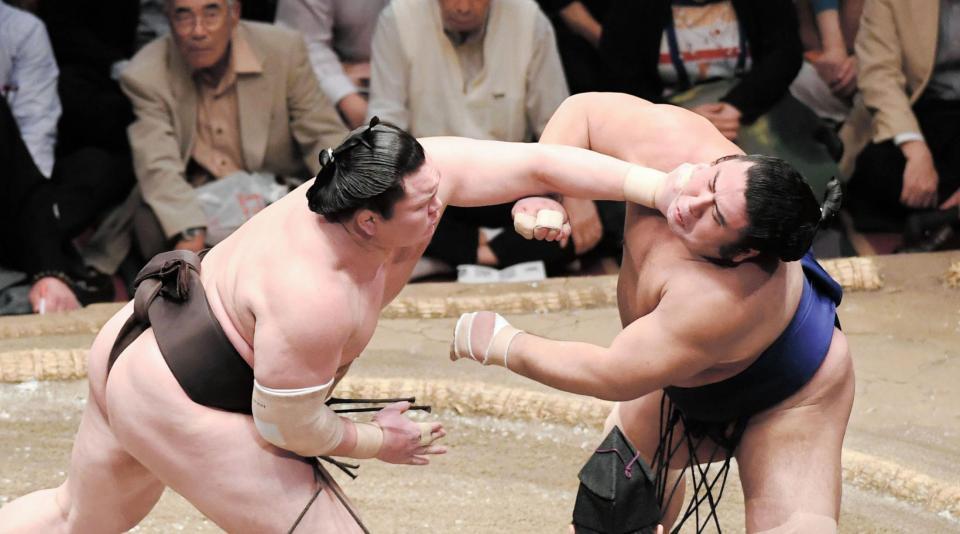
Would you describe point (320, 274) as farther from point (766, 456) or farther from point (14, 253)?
point (14, 253)

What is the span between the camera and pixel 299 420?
2111mm

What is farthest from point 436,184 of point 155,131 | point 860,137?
point 860,137

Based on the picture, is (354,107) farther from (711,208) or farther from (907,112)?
(711,208)

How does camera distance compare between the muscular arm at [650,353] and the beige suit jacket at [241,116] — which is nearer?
the muscular arm at [650,353]

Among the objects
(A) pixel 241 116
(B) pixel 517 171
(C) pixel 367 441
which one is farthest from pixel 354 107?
(C) pixel 367 441

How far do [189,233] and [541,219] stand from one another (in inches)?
85.8

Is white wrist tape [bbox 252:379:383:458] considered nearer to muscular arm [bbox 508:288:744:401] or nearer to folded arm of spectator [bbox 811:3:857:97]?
muscular arm [bbox 508:288:744:401]

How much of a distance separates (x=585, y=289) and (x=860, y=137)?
1273 mm

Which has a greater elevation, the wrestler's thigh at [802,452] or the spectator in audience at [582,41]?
the wrestler's thigh at [802,452]

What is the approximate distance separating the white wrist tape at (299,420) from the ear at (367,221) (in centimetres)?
25

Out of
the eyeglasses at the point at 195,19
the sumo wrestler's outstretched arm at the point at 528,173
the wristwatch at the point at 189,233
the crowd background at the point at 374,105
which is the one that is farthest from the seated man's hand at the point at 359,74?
the sumo wrestler's outstretched arm at the point at 528,173

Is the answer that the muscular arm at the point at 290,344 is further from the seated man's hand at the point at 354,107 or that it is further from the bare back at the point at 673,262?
the seated man's hand at the point at 354,107

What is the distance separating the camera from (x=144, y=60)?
14.0 feet

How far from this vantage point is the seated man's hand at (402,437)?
227 cm
